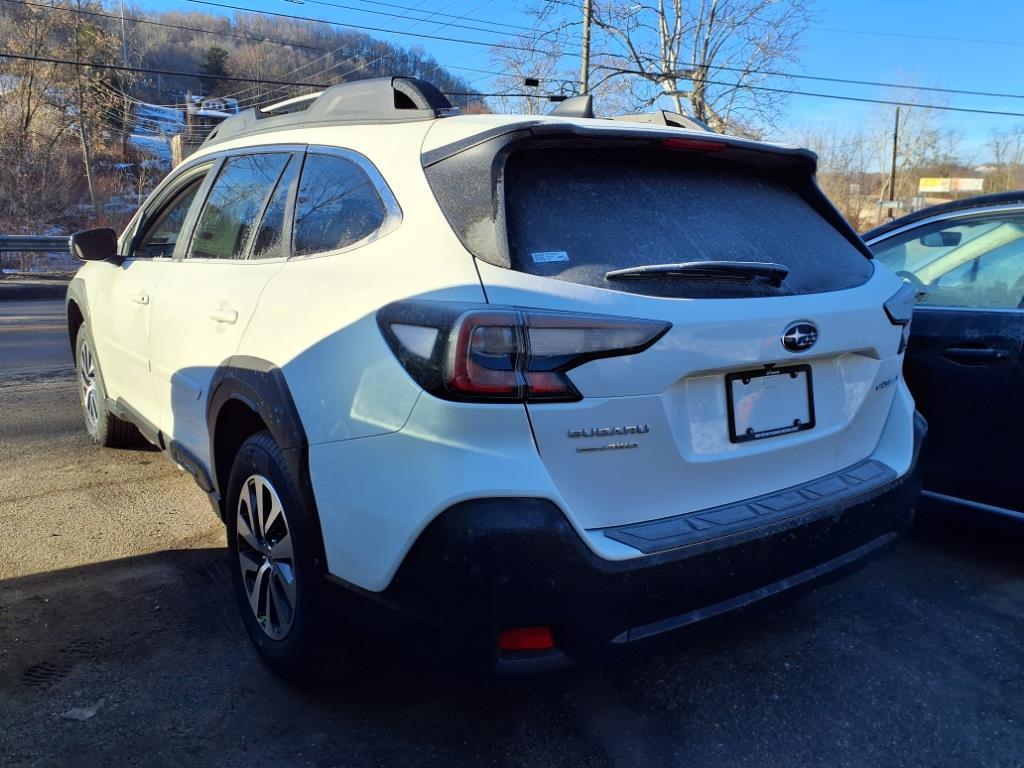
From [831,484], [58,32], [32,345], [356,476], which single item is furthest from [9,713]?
[58,32]

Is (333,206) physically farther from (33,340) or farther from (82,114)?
(82,114)

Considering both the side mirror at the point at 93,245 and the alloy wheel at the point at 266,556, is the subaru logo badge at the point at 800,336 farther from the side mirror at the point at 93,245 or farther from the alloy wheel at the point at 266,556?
the side mirror at the point at 93,245

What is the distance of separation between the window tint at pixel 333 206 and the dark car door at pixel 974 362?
2.51 m

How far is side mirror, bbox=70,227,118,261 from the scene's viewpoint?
14.4 ft

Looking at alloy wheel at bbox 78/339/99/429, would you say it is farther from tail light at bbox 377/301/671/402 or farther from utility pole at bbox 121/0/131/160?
utility pole at bbox 121/0/131/160

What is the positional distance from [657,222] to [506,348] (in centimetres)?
70

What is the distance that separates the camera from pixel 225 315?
9.46 ft

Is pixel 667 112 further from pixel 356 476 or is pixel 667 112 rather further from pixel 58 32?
pixel 58 32

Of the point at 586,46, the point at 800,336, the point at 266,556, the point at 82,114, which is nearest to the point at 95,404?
the point at 266,556

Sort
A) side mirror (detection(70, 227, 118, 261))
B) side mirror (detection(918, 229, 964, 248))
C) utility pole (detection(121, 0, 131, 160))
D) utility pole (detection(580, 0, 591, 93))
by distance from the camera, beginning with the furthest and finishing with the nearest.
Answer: utility pole (detection(121, 0, 131, 160)) < utility pole (detection(580, 0, 591, 93)) < side mirror (detection(70, 227, 118, 261)) < side mirror (detection(918, 229, 964, 248))

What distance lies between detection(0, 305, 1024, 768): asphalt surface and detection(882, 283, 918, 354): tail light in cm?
83

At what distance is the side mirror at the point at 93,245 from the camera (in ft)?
14.4

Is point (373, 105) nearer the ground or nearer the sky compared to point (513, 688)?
nearer the sky

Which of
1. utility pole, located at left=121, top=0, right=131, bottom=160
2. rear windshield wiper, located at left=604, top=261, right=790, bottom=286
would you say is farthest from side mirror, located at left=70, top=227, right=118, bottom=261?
utility pole, located at left=121, top=0, right=131, bottom=160
